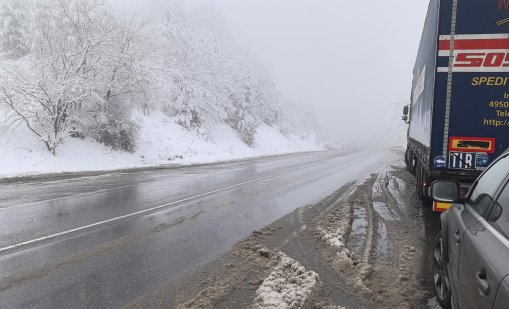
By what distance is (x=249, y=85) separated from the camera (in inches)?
2215

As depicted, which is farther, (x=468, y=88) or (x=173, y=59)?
(x=173, y=59)

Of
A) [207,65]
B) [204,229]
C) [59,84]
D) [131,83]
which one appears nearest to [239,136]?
[207,65]

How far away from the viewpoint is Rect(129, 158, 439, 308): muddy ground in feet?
14.1

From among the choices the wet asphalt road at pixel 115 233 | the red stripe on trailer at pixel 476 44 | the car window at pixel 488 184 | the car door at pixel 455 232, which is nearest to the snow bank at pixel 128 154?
the wet asphalt road at pixel 115 233

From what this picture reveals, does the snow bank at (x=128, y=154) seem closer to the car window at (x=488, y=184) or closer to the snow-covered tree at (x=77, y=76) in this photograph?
the snow-covered tree at (x=77, y=76)

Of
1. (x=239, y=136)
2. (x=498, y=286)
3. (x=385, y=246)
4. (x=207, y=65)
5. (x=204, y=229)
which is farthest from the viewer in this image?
(x=239, y=136)

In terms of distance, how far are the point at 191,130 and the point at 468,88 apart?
34.8 meters

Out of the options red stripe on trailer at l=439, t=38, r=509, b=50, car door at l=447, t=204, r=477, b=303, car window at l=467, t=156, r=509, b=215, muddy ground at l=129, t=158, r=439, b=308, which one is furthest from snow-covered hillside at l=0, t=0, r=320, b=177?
car window at l=467, t=156, r=509, b=215

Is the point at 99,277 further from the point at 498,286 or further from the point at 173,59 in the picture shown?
the point at 173,59

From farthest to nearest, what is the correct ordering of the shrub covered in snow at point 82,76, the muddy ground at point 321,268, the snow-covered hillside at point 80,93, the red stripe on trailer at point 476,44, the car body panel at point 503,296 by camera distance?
the shrub covered in snow at point 82,76, the snow-covered hillside at point 80,93, the red stripe on trailer at point 476,44, the muddy ground at point 321,268, the car body panel at point 503,296

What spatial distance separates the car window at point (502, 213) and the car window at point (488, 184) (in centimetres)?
20

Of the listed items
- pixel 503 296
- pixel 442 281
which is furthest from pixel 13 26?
pixel 503 296

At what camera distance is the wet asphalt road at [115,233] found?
15.4ft

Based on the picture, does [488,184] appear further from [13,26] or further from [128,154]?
[13,26]
